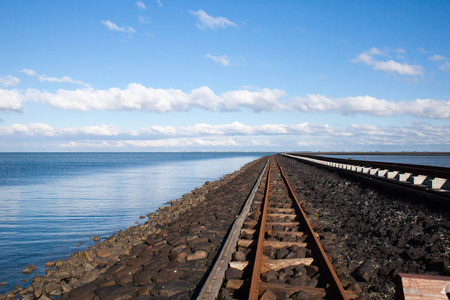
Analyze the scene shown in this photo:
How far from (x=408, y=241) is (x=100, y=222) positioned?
10459mm

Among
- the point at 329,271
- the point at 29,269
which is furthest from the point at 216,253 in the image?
the point at 29,269

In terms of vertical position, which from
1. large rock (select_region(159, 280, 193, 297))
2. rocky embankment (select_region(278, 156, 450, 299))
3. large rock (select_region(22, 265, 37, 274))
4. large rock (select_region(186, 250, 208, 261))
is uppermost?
rocky embankment (select_region(278, 156, 450, 299))

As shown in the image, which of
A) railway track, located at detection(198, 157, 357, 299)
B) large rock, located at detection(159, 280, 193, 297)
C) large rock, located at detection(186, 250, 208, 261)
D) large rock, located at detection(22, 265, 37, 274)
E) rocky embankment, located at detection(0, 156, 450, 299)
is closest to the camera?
railway track, located at detection(198, 157, 357, 299)

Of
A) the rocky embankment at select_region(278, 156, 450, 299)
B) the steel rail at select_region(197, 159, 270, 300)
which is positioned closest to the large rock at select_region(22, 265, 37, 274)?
the steel rail at select_region(197, 159, 270, 300)

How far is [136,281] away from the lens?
4785 millimetres

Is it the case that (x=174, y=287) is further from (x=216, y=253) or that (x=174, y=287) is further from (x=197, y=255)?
(x=216, y=253)

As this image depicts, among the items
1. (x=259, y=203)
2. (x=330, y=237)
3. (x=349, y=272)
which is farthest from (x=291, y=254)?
(x=259, y=203)

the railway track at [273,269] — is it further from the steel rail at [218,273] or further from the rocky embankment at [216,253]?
the rocky embankment at [216,253]

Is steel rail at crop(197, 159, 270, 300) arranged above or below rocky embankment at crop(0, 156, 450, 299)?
above

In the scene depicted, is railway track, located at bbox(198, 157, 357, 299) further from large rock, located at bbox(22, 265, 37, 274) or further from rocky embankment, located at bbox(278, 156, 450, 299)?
large rock, located at bbox(22, 265, 37, 274)

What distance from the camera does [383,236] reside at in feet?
21.5

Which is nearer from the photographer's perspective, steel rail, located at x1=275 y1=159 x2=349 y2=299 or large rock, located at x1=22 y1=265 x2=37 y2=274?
steel rail, located at x1=275 y1=159 x2=349 y2=299

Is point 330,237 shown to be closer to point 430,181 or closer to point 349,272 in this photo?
point 349,272

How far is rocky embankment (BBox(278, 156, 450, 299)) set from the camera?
4.61 m
